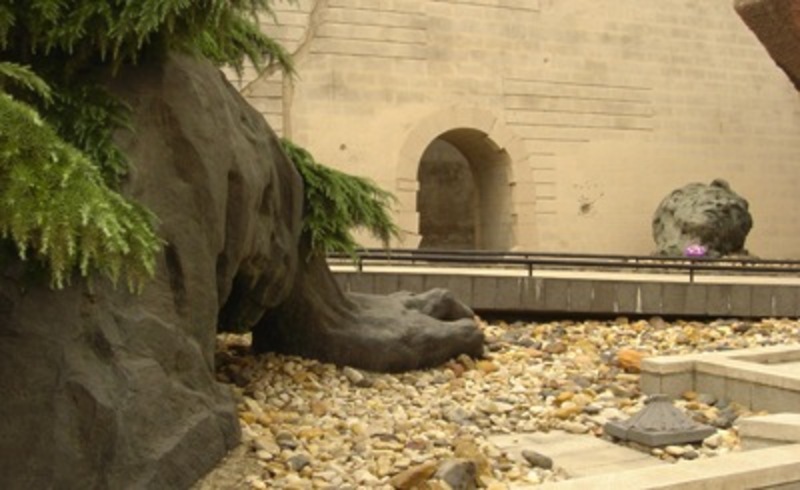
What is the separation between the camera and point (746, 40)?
1491cm

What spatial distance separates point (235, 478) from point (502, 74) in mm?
10639

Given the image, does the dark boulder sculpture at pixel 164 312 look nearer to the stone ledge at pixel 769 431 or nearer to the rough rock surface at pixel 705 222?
the stone ledge at pixel 769 431

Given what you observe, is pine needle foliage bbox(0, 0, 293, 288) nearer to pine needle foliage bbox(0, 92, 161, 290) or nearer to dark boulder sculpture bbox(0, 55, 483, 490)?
pine needle foliage bbox(0, 92, 161, 290)

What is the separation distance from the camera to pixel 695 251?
38.8 feet

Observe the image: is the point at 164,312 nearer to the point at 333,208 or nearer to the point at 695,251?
the point at 333,208

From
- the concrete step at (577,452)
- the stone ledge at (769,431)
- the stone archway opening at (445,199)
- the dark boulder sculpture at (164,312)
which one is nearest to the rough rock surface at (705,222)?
the stone archway opening at (445,199)

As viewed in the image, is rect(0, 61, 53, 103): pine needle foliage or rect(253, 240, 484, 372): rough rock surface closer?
rect(0, 61, 53, 103): pine needle foliage

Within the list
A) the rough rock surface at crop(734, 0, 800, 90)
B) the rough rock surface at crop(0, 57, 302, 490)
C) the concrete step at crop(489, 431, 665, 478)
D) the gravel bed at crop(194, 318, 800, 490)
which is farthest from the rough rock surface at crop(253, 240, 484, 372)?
the rough rock surface at crop(734, 0, 800, 90)

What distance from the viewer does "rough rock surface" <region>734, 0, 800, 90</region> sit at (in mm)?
5195

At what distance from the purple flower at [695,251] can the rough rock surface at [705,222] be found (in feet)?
0.51

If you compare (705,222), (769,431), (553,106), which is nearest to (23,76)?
(769,431)

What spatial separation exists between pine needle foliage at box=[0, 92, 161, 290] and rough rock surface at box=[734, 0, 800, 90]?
163 inches

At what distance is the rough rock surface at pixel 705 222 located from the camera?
40.5ft

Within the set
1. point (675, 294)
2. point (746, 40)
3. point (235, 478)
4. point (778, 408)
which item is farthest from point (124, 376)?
point (746, 40)
